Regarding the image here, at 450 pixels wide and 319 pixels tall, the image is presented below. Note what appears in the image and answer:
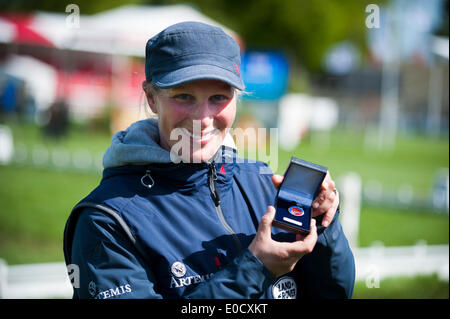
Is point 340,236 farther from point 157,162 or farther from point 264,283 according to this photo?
point 157,162

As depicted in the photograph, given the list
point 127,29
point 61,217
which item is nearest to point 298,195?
point 61,217

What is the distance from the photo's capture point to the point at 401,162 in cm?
2150

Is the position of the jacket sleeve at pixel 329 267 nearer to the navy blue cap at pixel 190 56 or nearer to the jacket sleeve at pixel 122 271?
the jacket sleeve at pixel 122 271

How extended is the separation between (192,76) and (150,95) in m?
0.30

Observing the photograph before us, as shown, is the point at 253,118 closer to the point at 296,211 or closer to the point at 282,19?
the point at 282,19

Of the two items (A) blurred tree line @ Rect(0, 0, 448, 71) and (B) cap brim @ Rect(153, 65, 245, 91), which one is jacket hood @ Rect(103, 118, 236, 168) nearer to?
(B) cap brim @ Rect(153, 65, 245, 91)

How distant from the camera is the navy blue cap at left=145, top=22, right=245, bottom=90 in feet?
5.08

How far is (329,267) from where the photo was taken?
5.66 ft

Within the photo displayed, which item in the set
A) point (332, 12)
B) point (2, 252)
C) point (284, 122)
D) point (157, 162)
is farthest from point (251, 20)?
point (157, 162)

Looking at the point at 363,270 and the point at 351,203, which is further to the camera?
the point at 351,203

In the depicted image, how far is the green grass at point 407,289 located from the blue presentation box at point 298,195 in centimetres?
375

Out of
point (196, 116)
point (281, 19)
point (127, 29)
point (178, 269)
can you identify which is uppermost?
point (281, 19)

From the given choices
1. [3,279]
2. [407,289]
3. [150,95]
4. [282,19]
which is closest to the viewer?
[150,95]

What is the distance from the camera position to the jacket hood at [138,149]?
167 centimetres
